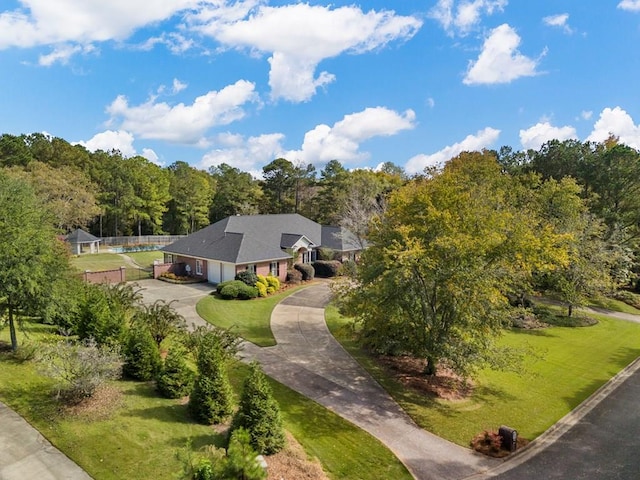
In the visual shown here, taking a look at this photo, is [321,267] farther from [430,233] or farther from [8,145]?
[8,145]

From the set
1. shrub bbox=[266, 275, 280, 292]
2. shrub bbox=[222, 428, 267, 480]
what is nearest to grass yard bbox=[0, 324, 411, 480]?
shrub bbox=[222, 428, 267, 480]

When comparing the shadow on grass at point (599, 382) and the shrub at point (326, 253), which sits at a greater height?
the shrub at point (326, 253)

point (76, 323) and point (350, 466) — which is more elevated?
point (76, 323)

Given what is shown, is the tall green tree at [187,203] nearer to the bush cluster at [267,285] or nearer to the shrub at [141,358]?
the bush cluster at [267,285]

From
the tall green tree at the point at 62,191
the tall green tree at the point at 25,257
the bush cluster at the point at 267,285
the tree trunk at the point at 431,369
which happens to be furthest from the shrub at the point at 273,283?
the tall green tree at the point at 62,191

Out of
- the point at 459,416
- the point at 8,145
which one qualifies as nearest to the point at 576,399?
the point at 459,416

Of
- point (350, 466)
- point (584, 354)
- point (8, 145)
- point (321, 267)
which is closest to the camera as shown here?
point (350, 466)
